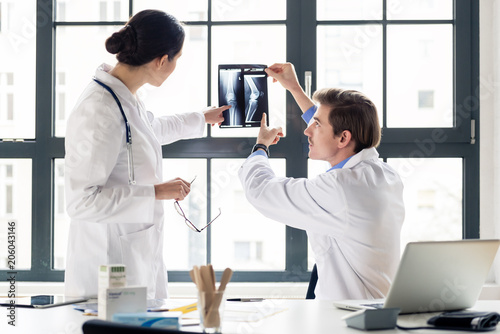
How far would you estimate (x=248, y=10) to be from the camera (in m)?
3.07

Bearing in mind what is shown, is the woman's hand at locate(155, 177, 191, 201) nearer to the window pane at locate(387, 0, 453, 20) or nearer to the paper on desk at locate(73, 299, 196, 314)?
the paper on desk at locate(73, 299, 196, 314)

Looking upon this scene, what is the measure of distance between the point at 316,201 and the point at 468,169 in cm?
134

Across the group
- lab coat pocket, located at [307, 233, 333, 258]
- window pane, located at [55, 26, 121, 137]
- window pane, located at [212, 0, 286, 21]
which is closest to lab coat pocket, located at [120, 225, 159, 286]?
lab coat pocket, located at [307, 233, 333, 258]

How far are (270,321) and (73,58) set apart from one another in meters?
2.10

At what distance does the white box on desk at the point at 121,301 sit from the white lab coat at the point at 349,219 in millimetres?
729

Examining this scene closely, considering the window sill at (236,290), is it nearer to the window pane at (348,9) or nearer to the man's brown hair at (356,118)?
the man's brown hair at (356,118)

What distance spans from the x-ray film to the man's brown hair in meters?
0.40

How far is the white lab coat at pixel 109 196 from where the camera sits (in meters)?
1.84

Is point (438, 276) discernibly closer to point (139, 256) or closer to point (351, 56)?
Answer: point (139, 256)

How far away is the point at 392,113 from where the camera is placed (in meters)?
3.06

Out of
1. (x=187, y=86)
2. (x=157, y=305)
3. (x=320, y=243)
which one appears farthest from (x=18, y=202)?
(x=320, y=243)

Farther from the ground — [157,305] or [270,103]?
[270,103]

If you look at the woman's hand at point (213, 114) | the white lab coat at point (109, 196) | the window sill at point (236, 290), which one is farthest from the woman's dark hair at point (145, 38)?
the window sill at point (236, 290)

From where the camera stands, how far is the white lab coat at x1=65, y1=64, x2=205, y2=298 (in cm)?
184
